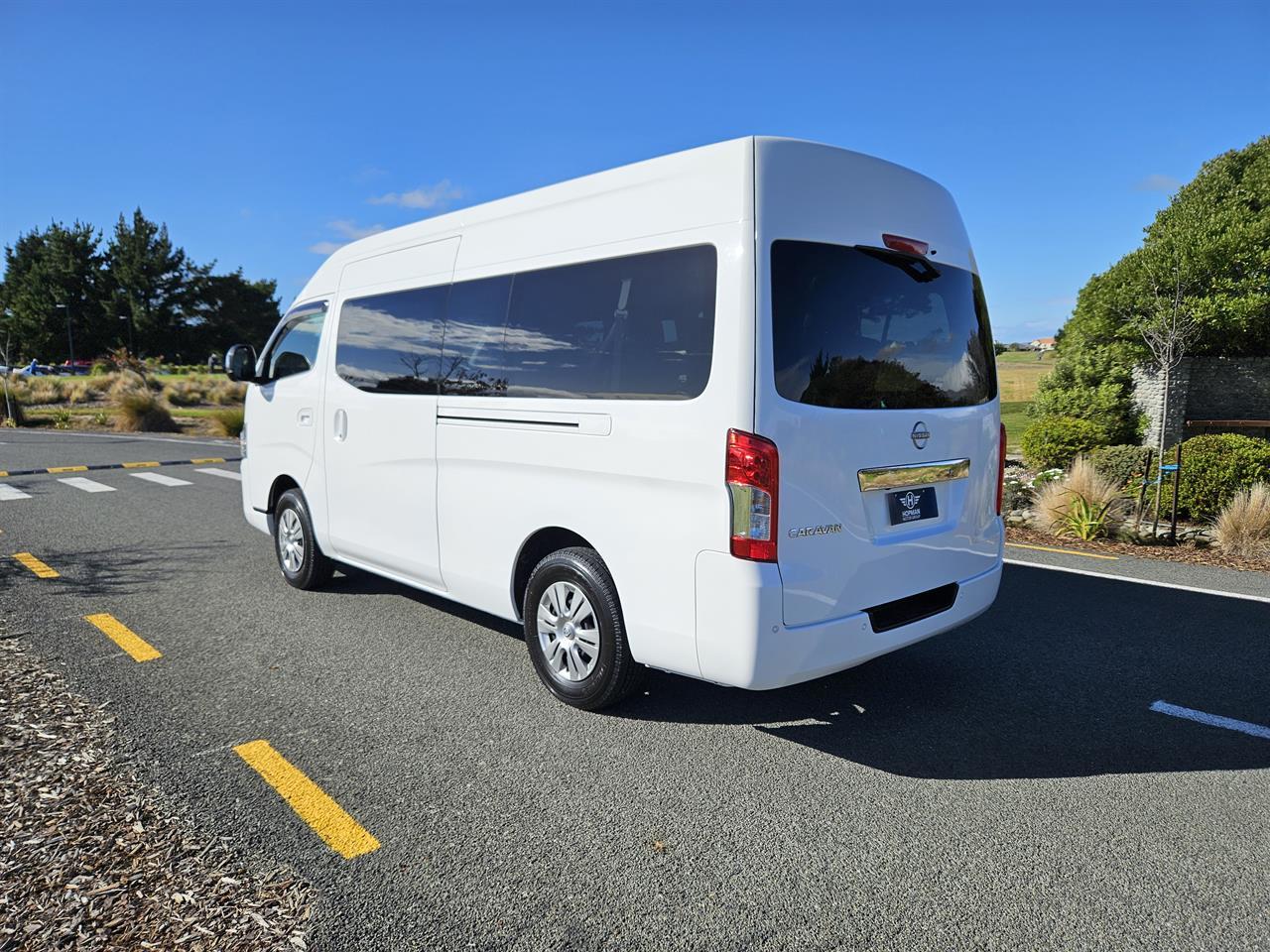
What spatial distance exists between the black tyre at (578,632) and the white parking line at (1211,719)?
101 inches

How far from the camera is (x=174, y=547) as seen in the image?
7820mm

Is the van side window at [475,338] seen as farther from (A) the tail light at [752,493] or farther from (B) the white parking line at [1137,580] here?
(B) the white parking line at [1137,580]

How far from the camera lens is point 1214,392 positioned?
18.1 meters

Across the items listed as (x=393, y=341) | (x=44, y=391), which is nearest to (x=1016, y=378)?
(x=393, y=341)

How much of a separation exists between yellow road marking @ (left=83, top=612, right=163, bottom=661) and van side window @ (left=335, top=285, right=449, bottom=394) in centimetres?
196

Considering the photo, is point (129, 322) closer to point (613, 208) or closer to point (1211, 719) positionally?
point (613, 208)

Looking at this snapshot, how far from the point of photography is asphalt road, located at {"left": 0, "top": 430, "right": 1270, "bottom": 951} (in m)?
2.61

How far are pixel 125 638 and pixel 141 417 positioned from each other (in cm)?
2103

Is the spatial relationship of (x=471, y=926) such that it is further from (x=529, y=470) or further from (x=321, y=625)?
(x=321, y=625)

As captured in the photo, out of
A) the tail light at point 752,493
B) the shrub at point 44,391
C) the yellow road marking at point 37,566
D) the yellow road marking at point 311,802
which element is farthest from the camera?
the shrub at point 44,391

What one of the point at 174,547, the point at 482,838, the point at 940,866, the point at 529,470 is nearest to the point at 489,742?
the point at 482,838

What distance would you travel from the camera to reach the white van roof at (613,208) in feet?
11.4

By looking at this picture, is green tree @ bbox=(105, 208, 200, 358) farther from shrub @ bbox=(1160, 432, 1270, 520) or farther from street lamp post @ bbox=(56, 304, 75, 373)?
shrub @ bbox=(1160, 432, 1270, 520)

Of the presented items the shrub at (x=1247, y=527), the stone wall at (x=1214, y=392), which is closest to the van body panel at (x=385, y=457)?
the shrub at (x=1247, y=527)
